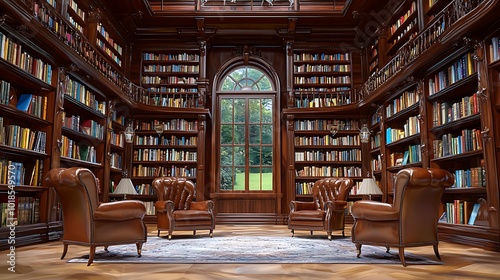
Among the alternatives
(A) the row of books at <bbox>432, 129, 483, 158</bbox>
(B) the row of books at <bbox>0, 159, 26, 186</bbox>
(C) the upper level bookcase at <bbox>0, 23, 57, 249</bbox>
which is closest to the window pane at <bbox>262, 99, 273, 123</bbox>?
(A) the row of books at <bbox>432, 129, 483, 158</bbox>

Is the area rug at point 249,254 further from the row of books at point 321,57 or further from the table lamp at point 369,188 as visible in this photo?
the row of books at point 321,57

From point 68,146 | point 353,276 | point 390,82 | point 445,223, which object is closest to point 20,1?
point 68,146

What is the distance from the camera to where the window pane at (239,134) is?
954cm

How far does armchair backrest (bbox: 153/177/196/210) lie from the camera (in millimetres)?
6438

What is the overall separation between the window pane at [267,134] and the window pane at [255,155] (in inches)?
9.1

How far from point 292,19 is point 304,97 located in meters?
1.73

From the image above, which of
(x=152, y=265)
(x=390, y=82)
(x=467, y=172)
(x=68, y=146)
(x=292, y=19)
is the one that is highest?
(x=292, y=19)

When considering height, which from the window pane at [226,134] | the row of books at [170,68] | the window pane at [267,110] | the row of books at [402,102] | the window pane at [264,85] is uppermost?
the row of books at [170,68]

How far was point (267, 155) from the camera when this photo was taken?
9.49 m

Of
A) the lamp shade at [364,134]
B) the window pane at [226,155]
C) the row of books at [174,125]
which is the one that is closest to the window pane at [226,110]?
the window pane at [226,155]

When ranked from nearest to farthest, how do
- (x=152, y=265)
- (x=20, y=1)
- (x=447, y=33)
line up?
(x=152, y=265) < (x=20, y=1) < (x=447, y=33)

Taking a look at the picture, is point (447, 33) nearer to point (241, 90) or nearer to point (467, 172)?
point (467, 172)

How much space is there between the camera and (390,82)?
691cm

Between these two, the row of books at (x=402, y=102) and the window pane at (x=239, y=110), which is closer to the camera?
the row of books at (x=402, y=102)
